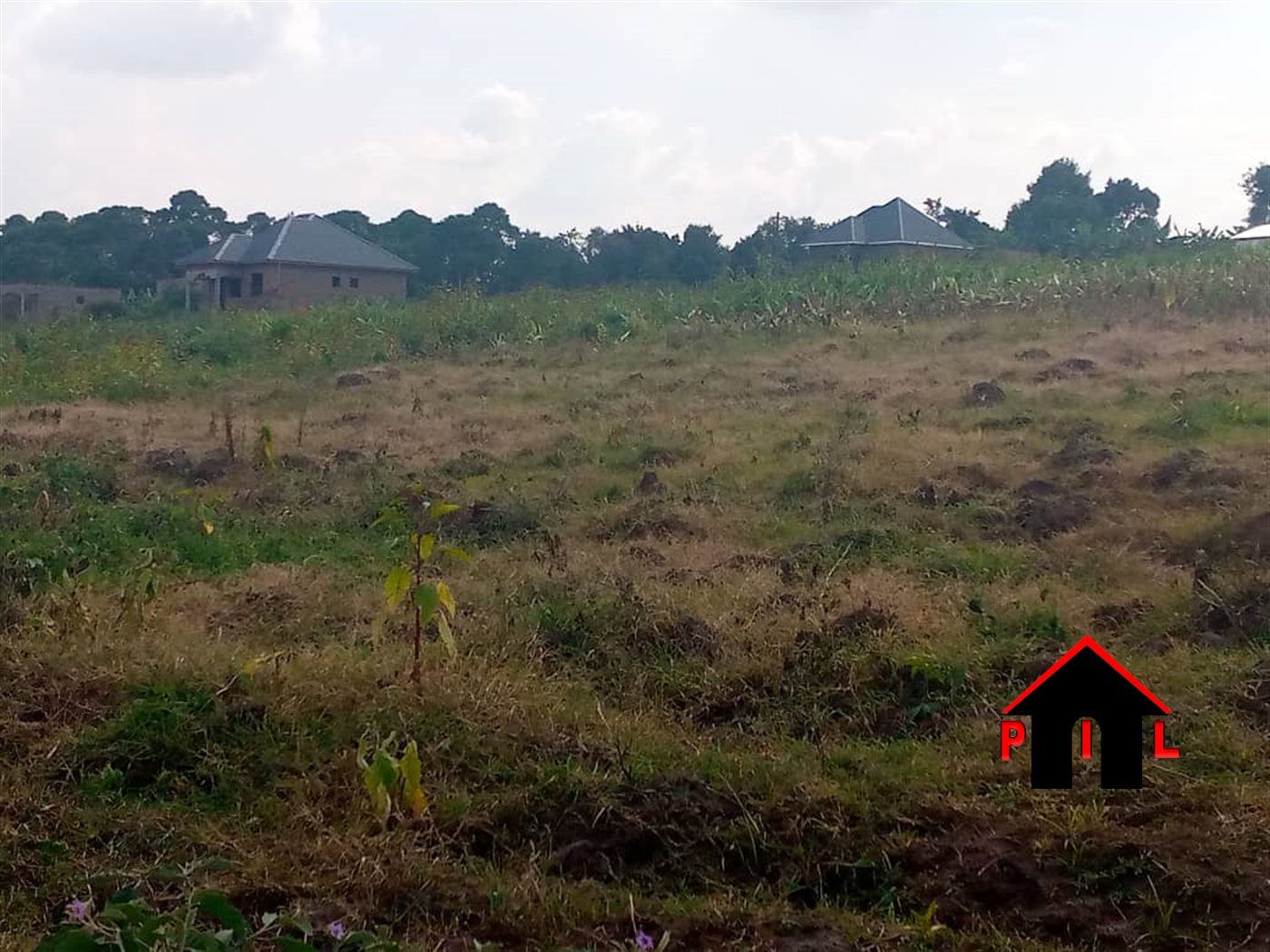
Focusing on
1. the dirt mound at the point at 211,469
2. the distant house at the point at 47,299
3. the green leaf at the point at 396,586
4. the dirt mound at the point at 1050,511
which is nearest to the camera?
the green leaf at the point at 396,586

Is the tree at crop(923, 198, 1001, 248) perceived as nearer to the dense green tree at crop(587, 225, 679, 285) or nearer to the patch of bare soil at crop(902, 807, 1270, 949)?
the dense green tree at crop(587, 225, 679, 285)

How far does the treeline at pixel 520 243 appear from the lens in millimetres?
30984

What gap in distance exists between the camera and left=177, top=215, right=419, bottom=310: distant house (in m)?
28.8

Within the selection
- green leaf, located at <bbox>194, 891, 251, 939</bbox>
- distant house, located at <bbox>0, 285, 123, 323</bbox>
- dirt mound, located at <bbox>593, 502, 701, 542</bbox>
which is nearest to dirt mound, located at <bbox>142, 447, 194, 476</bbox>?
dirt mound, located at <bbox>593, 502, 701, 542</bbox>

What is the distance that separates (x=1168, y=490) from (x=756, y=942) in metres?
5.12

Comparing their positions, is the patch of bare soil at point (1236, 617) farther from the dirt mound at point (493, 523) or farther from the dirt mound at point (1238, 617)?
the dirt mound at point (493, 523)

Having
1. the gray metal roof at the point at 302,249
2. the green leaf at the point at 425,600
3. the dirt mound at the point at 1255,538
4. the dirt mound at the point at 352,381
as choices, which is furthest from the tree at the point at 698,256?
the green leaf at the point at 425,600

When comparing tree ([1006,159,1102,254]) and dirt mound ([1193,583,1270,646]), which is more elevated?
tree ([1006,159,1102,254])

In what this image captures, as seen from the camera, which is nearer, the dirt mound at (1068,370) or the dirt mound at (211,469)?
the dirt mound at (211,469)

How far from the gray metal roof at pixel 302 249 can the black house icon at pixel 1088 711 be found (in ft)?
90.1

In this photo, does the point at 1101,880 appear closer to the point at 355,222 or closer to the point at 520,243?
the point at 520,243

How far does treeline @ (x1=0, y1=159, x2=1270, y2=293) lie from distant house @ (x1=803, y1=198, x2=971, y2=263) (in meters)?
0.82

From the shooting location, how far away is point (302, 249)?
2959cm

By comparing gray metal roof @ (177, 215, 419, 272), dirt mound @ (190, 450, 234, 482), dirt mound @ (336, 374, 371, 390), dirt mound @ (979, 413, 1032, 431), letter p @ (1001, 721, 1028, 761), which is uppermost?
gray metal roof @ (177, 215, 419, 272)
